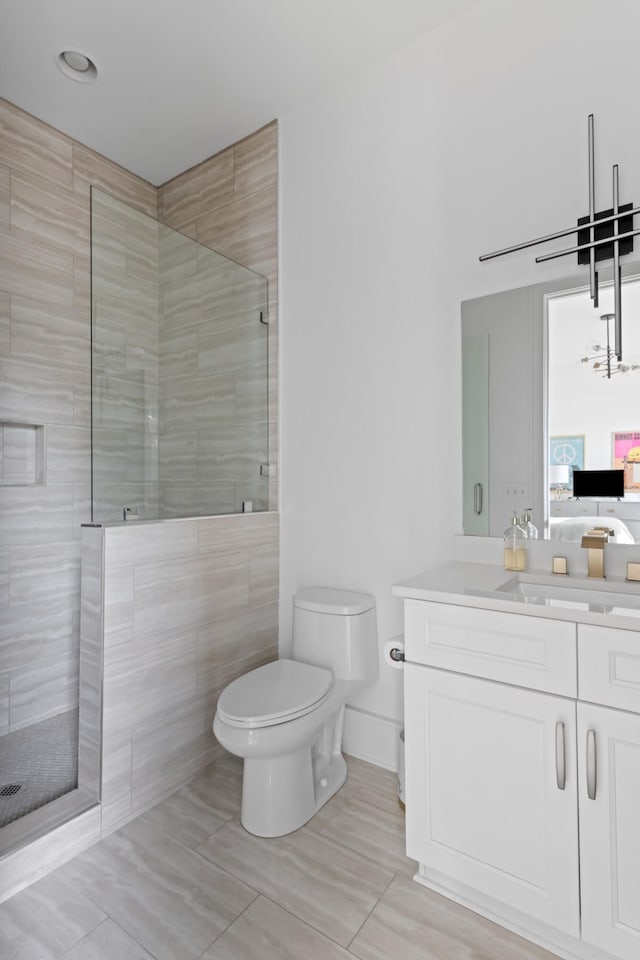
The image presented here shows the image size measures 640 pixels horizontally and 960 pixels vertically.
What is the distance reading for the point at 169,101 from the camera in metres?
2.25

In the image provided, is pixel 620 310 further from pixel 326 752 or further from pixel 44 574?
pixel 44 574

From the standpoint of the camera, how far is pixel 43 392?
233cm

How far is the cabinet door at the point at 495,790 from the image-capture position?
3.77ft

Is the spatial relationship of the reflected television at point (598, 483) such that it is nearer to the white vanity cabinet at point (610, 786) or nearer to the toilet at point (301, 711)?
the white vanity cabinet at point (610, 786)

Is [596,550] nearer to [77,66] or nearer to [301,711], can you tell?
[301,711]

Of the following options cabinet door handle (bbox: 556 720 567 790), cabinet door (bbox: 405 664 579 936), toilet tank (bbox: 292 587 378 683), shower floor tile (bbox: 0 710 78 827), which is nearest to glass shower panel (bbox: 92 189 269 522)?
toilet tank (bbox: 292 587 378 683)

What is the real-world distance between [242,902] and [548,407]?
65.5 inches

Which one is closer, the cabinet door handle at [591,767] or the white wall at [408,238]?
the cabinet door handle at [591,767]

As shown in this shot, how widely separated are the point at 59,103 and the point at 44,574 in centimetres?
209

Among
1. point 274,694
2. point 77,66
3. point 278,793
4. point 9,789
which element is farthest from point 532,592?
point 77,66

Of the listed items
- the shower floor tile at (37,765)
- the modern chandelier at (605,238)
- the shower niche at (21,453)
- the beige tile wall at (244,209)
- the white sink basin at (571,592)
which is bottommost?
the shower floor tile at (37,765)

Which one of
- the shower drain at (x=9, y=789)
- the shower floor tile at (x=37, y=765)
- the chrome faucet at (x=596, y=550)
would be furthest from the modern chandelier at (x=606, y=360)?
the shower drain at (x=9, y=789)

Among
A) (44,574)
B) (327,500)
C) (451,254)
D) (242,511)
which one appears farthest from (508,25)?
(44,574)

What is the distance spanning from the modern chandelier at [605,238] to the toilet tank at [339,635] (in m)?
1.23
